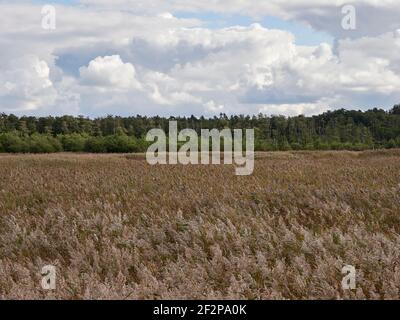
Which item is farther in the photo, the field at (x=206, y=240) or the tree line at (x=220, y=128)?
the tree line at (x=220, y=128)

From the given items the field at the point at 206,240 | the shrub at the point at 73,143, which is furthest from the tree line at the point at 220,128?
the field at the point at 206,240

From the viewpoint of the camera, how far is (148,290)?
4.55 metres

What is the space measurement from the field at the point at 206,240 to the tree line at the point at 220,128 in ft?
198

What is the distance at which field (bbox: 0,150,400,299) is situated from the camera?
470 cm

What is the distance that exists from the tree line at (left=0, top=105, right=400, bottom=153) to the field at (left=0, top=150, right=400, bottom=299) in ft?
198

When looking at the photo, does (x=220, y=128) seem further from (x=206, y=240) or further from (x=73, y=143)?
(x=206, y=240)

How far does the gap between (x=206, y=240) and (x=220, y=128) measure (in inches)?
4050

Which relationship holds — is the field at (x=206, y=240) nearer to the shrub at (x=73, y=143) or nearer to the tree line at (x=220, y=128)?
the tree line at (x=220, y=128)

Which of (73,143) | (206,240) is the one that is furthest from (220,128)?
(206,240)

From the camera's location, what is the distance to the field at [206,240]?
4.70 m

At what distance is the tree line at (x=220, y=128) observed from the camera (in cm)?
7344

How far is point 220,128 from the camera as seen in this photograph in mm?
108812
